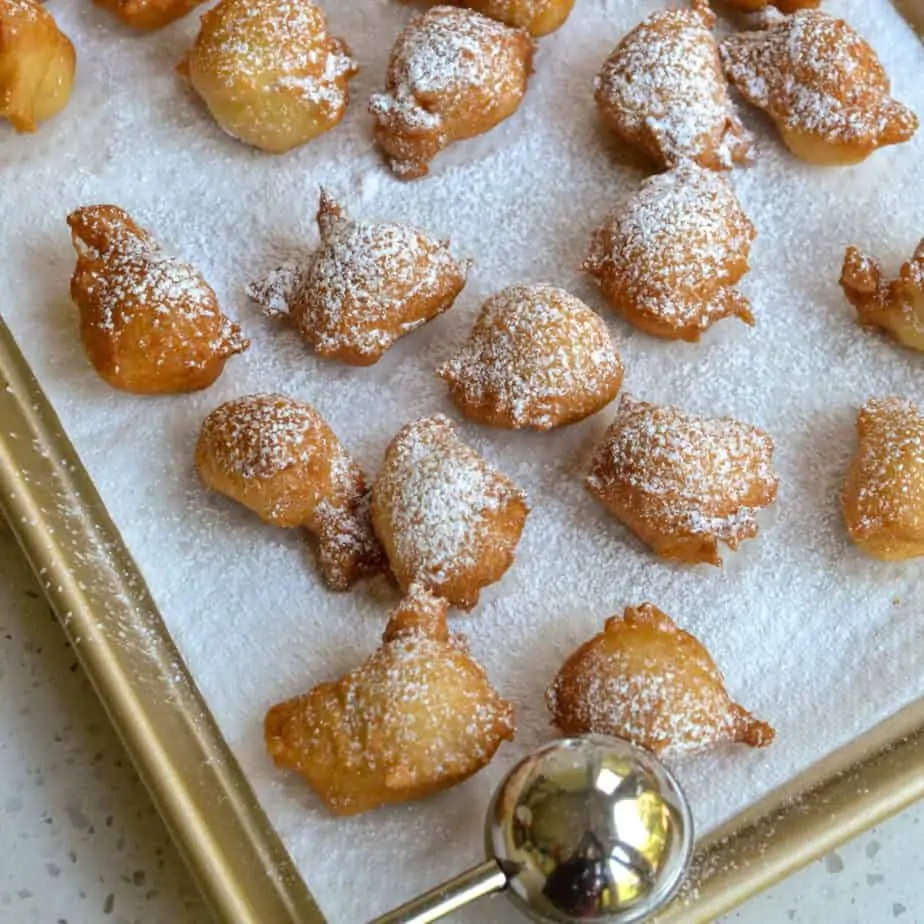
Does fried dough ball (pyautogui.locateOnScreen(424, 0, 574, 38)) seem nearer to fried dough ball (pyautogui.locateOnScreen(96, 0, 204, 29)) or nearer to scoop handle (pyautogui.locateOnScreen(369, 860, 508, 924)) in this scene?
fried dough ball (pyautogui.locateOnScreen(96, 0, 204, 29))

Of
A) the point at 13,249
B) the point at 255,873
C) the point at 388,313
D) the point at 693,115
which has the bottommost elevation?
the point at 255,873

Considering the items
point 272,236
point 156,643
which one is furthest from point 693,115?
point 156,643

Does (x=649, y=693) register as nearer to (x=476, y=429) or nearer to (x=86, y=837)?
(x=476, y=429)

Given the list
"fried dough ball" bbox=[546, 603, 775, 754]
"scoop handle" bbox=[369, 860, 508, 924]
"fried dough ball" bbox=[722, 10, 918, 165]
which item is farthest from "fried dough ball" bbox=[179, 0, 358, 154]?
"scoop handle" bbox=[369, 860, 508, 924]

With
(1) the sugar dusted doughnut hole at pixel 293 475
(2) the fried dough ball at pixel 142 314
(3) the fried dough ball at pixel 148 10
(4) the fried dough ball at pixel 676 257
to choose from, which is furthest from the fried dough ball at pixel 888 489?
(3) the fried dough ball at pixel 148 10

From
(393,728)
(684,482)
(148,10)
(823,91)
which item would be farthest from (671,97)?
(393,728)

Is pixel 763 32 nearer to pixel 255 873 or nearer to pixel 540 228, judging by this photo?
pixel 540 228

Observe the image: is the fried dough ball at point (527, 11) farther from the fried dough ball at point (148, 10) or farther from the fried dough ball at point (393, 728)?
the fried dough ball at point (393, 728)

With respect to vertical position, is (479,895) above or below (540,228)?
below
